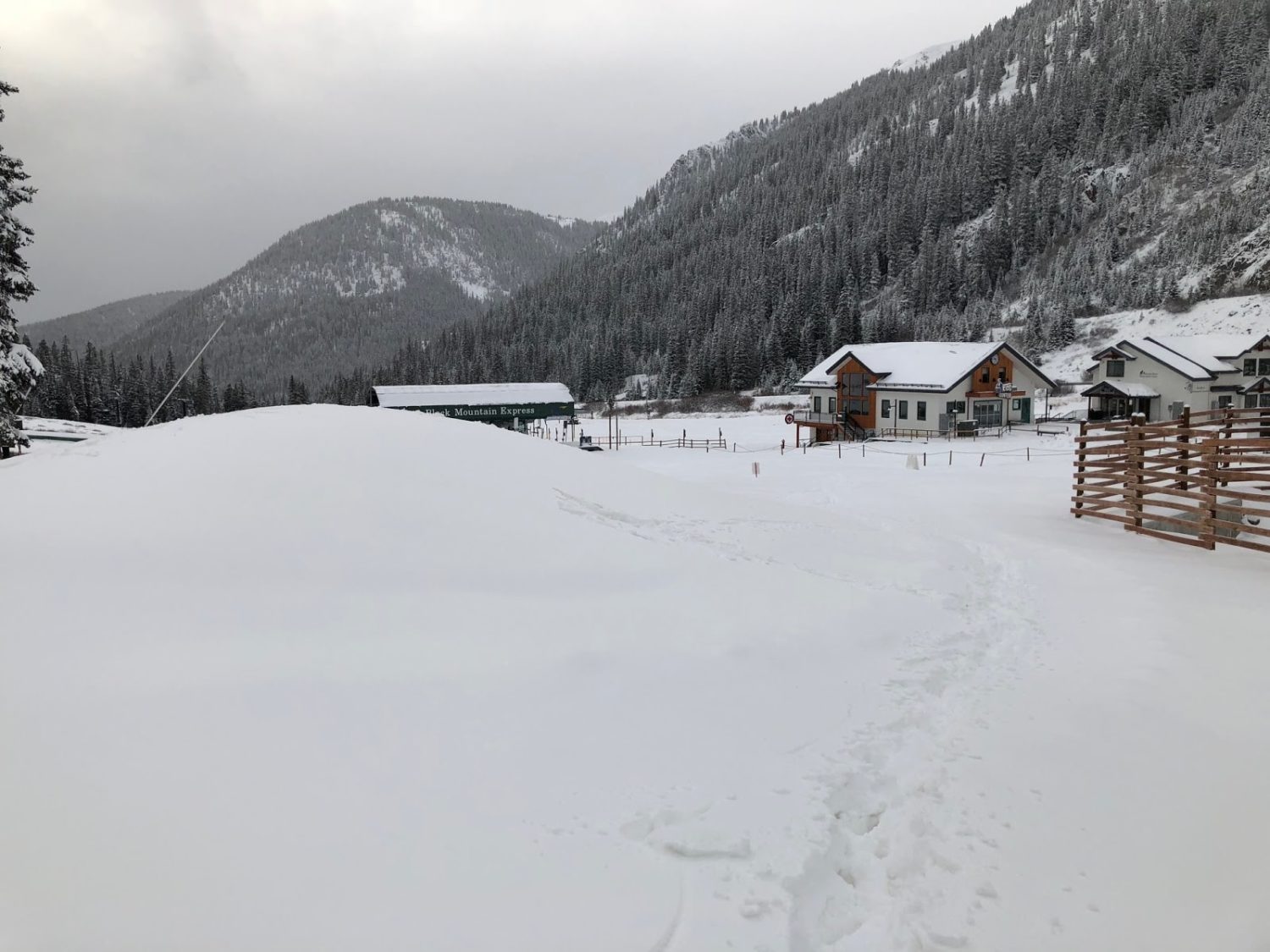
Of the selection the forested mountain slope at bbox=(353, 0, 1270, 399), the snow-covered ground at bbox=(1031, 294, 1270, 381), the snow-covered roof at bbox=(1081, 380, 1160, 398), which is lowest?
the snow-covered roof at bbox=(1081, 380, 1160, 398)

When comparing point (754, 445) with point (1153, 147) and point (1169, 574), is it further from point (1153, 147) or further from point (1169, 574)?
point (1153, 147)

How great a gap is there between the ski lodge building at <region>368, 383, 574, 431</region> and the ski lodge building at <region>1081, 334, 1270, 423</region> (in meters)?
45.5

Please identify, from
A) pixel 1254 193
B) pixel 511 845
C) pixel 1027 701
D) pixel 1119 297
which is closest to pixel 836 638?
pixel 1027 701

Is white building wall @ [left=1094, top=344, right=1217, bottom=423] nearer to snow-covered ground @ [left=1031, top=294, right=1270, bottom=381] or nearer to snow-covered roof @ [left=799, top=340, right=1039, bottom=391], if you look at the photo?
snow-covered roof @ [left=799, top=340, right=1039, bottom=391]

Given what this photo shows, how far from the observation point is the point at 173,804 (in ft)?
14.7

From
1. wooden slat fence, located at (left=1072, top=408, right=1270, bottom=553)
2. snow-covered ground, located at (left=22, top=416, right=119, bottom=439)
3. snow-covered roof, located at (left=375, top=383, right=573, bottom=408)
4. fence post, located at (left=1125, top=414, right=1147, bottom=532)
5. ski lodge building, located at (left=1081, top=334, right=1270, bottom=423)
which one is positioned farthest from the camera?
snow-covered roof, located at (left=375, top=383, right=573, bottom=408)

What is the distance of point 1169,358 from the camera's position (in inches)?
2276

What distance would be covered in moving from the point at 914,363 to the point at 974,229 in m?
93.2

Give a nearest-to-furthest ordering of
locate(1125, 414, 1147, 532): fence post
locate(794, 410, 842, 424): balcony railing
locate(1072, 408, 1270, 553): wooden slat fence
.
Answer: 1. locate(1072, 408, 1270, 553): wooden slat fence
2. locate(1125, 414, 1147, 532): fence post
3. locate(794, 410, 842, 424): balcony railing

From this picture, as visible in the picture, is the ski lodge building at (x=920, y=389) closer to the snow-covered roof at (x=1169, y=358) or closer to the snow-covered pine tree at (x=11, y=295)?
the snow-covered roof at (x=1169, y=358)

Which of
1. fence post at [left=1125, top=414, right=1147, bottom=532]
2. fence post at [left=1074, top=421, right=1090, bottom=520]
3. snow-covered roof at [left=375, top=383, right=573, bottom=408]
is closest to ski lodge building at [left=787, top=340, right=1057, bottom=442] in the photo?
snow-covered roof at [left=375, top=383, right=573, bottom=408]

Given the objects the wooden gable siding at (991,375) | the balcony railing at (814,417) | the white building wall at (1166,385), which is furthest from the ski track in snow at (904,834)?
the white building wall at (1166,385)

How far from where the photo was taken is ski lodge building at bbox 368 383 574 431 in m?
62.2

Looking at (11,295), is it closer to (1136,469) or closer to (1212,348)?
(1136,469)
